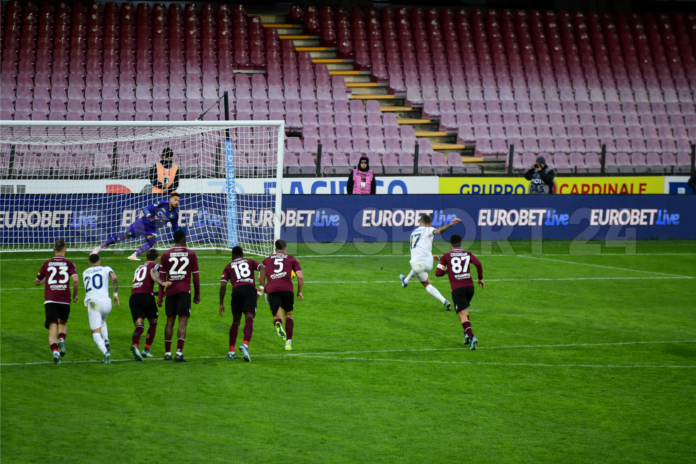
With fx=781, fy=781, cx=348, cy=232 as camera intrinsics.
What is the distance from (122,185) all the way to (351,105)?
996 centimetres

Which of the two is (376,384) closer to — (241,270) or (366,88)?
(241,270)

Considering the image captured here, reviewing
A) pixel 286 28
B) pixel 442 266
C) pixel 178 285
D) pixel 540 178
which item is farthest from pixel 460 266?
pixel 286 28

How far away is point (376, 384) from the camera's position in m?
10.0

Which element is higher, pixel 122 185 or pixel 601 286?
pixel 122 185

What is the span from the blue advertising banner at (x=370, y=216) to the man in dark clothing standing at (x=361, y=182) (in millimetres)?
174

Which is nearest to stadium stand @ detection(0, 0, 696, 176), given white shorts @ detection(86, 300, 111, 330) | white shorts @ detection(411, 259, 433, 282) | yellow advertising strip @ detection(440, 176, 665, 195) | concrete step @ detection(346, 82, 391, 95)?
concrete step @ detection(346, 82, 391, 95)

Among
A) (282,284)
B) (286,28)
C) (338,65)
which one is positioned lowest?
(282,284)

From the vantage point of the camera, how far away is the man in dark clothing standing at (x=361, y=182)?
71.6ft

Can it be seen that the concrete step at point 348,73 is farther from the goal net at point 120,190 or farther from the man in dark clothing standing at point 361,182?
the goal net at point 120,190

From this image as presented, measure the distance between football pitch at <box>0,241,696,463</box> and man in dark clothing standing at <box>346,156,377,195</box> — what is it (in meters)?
5.78

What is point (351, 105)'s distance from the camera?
91.1 feet

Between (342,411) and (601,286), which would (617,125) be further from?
(342,411)

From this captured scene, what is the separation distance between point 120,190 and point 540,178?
39.9 feet

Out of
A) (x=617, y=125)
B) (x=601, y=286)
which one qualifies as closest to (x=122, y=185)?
(x=601, y=286)
